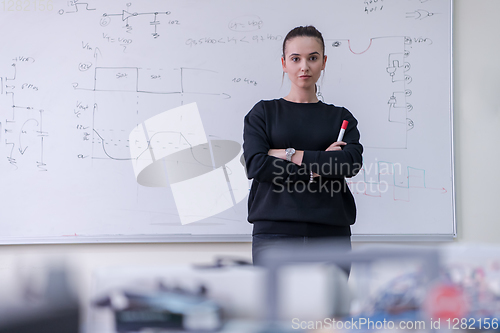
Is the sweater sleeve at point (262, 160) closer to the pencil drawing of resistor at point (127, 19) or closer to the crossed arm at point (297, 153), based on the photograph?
the crossed arm at point (297, 153)

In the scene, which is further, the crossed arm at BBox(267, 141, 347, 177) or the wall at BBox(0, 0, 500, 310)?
the wall at BBox(0, 0, 500, 310)

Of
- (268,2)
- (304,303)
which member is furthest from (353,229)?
(304,303)

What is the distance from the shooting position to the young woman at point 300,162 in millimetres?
1326

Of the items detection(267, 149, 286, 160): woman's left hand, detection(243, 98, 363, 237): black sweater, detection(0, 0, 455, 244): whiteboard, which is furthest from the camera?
detection(0, 0, 455, 244): whiteboard

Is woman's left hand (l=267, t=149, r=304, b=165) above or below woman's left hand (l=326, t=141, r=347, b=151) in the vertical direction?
below

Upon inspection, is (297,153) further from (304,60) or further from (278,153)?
(304,60)

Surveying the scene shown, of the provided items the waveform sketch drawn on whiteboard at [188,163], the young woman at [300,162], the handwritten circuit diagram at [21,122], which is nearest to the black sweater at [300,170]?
the young woman at [300,162]

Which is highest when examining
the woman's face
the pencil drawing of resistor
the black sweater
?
the pencil drawing of resistor

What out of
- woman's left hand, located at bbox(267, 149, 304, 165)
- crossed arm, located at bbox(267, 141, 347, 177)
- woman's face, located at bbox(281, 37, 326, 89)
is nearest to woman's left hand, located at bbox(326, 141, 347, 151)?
crossed arm, located at bbox(267, 141, 347, 177)

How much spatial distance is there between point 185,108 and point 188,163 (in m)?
0.32

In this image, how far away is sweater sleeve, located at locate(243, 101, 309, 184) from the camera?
1375 mm

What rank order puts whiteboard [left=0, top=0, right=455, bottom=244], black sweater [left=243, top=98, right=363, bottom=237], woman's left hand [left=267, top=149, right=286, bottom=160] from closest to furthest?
black sweater [left=243, top=98, right=363, bottom=237] → woman's left hand [left=267, top=149, right=286, bottom=160] → whiteboard [left=0, top=0, right=455, bottom=244]

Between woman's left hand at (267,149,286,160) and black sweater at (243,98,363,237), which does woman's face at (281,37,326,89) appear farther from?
woman's left hand at (267,149,286,160)

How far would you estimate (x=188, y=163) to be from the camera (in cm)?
227
